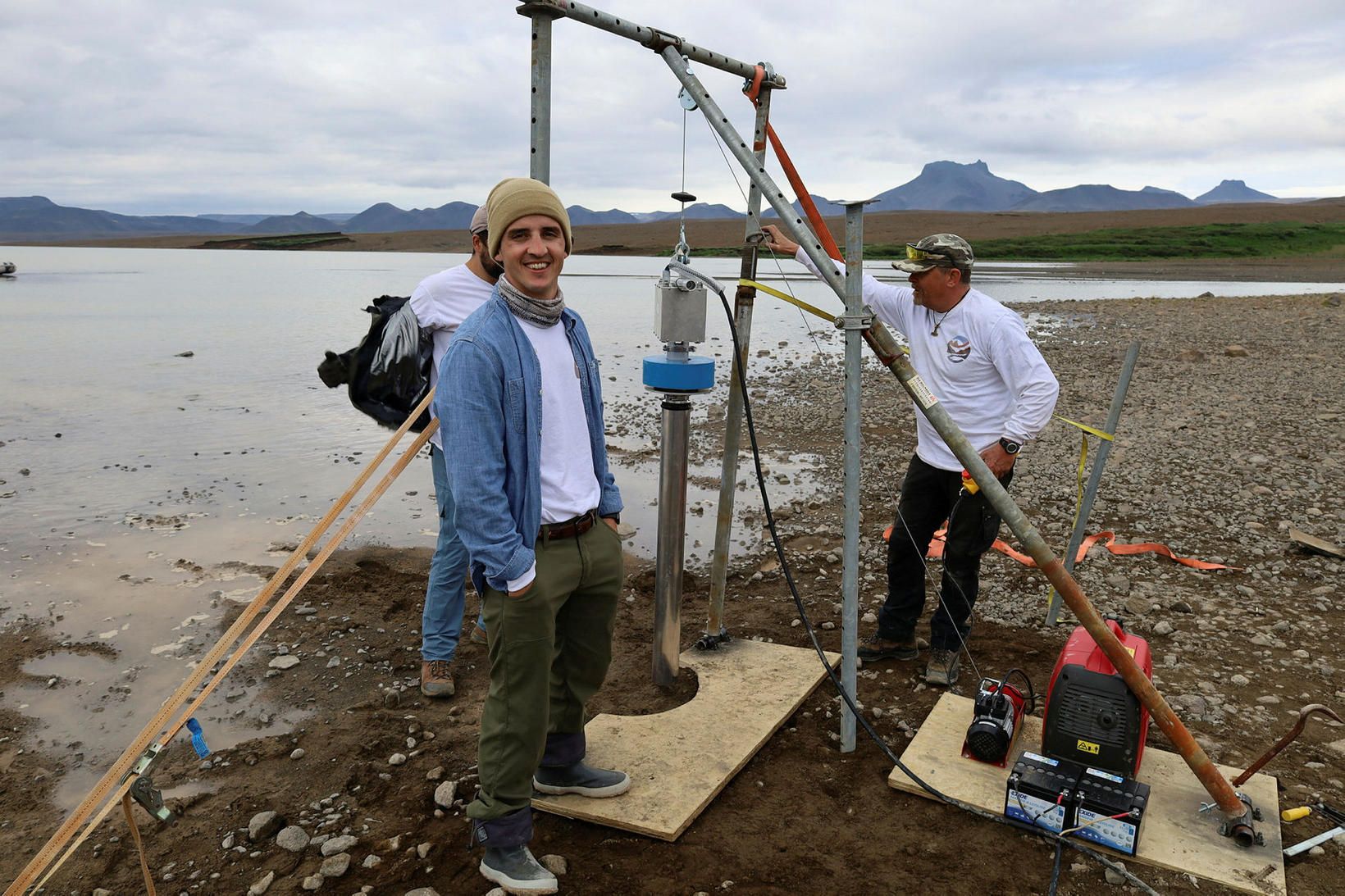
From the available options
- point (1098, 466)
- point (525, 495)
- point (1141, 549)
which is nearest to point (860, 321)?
point (525, 495)

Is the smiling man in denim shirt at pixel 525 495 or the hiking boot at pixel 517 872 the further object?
the hiking boot at pixel 517 872

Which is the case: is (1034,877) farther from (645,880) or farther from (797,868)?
(645,880)

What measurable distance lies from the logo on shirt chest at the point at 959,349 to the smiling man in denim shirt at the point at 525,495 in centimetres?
228

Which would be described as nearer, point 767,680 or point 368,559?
point 767,680

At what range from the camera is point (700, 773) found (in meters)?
4.03

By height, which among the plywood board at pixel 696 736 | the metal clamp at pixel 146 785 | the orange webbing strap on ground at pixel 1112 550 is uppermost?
the metal clamp at pixel 146 785

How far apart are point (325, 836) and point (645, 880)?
4.64 ft

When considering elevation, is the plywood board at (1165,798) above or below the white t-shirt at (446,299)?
below

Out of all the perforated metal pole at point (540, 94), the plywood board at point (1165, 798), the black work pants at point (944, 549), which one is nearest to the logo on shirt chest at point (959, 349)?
the black work pants at point (944, 549)

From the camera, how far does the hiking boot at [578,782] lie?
152 inches

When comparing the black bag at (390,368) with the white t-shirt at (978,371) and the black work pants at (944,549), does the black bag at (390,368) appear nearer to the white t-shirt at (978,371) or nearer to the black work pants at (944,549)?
the white t-shirt at (978,371)

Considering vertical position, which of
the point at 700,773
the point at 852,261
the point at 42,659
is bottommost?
the point at 42,659

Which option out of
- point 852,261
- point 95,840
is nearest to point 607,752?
point 95,840

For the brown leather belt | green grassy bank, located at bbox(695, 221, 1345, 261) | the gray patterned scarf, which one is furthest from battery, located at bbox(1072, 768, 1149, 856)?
green grassy bank, located at bbox(695, 221, 1345, 261)
